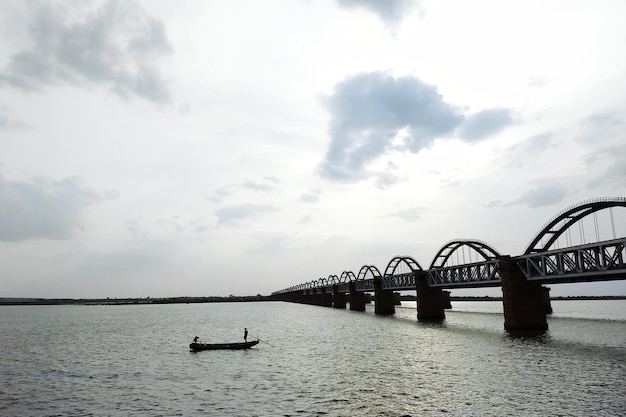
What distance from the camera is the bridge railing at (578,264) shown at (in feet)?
146

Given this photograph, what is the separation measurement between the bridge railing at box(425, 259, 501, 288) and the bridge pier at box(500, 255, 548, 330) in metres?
6.56

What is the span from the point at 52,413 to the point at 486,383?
1042 inches

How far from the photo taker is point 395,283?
4557 inches

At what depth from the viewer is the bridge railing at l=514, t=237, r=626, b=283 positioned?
44625 mm

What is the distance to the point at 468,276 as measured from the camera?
78062 mm

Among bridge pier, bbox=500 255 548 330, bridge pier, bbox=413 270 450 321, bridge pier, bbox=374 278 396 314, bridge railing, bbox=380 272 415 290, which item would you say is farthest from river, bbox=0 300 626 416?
bridge pier, bbox=374 278 396 314

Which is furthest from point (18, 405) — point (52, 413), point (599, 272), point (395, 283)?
point (395, 283)

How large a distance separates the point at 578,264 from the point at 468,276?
29.2 m

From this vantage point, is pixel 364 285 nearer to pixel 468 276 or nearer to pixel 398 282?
pixel 398 282

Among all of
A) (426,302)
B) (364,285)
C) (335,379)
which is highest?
(364,285)

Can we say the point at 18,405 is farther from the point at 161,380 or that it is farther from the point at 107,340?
the point at 107,340

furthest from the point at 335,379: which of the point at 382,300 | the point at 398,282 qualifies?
the point at 382,300

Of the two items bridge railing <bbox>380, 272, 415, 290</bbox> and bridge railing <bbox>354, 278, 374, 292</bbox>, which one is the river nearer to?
bridge railing <bbox>380, 272, 415, 290</bbox>

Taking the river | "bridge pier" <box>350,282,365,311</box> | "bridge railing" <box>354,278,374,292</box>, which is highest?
"bridge railing" <box>354,278,374,292</box>
